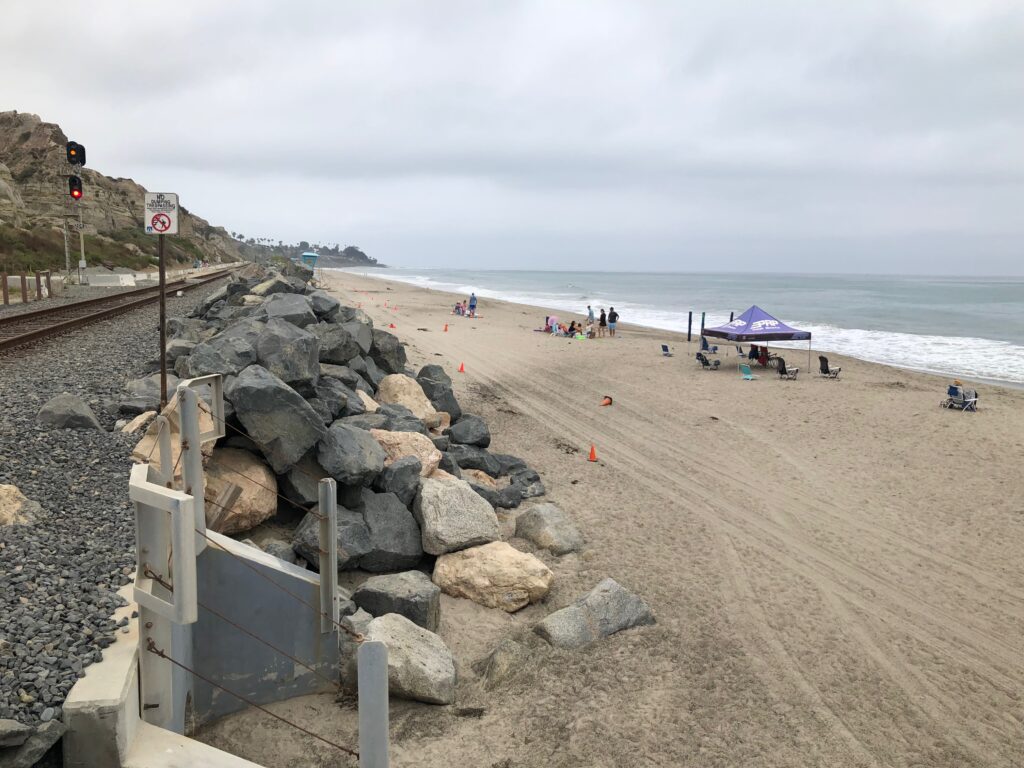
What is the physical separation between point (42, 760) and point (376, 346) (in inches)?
437

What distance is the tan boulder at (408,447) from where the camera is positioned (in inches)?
334

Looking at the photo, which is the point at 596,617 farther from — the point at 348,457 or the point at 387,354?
the point at 387,354

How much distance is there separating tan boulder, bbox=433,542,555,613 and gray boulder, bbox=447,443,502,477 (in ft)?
10.8

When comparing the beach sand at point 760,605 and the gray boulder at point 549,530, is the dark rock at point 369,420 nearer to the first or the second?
the gray boulder at point 549,530

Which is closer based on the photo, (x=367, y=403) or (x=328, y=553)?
(x=328, y=553)

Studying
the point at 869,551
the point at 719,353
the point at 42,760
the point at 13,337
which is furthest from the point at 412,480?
the point at 719,353

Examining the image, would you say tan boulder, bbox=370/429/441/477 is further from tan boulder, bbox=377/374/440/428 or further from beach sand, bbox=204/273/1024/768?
tan boulder, bbox=377/374/440/428

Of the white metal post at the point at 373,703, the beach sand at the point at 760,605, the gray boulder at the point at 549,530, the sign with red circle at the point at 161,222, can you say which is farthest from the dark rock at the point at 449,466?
the white metal post at the point at 373,703

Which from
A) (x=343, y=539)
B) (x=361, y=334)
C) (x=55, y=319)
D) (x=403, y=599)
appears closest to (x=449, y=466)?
(x=343, y=539)

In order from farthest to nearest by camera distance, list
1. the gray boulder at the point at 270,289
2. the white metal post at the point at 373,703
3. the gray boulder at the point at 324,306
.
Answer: the gray boulder at the point at 270,289 < the gray boulder at the point at 324,306 < the white metal post at the point at 373,703

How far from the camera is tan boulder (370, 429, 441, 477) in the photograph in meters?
8.48

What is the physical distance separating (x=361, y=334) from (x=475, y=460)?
386cm

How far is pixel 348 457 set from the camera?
7.04 meters

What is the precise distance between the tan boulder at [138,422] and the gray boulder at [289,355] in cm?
132
